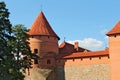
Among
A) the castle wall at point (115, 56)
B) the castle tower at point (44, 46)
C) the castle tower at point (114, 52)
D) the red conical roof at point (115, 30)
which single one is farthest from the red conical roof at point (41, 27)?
the castle wall at point (115, 56)

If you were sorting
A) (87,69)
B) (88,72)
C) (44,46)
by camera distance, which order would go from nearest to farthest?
(88,72)
(87,69)
(44,46)

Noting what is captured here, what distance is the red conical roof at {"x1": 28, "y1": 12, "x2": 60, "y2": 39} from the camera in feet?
139

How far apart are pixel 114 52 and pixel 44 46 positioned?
30.8ft

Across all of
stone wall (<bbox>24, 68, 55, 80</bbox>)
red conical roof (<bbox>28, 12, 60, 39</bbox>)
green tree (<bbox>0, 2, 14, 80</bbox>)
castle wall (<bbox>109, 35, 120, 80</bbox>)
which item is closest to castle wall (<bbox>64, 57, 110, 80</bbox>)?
castle wall (<bbox>109, 35, 120, 80</bbox>)

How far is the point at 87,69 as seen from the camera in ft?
125

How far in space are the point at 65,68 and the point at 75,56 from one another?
1.82 meters

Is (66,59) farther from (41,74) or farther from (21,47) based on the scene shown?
(21,47)

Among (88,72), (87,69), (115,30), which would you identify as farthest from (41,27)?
(115,30)

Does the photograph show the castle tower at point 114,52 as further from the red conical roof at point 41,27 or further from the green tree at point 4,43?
the green tree at point 4,43

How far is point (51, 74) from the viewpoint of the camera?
1601 inches

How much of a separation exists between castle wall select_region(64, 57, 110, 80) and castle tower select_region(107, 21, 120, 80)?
39.9 inches

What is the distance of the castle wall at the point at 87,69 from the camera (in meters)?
36.8

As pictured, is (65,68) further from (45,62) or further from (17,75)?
(17,75)

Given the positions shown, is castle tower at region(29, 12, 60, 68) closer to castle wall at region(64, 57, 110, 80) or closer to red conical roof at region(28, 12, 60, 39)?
red conical roof at region(28, 12, 60, 39)
